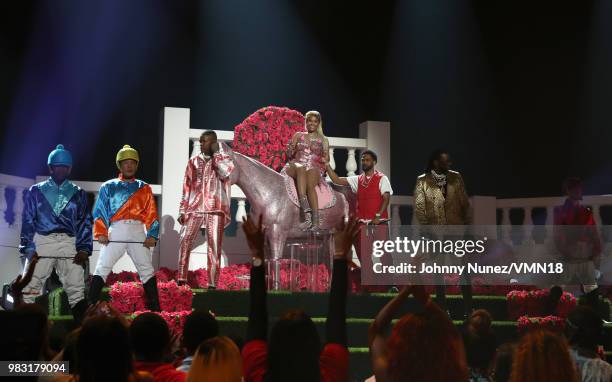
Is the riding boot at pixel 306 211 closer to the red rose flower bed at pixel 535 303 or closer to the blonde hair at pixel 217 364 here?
the red rose flower bed at pixel 535 303

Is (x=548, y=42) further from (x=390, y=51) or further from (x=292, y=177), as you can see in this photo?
(x=292, y=177)

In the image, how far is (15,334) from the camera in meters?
3.78

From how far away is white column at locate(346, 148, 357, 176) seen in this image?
12680 millimetres

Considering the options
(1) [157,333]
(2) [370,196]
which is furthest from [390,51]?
(1) [157,333]

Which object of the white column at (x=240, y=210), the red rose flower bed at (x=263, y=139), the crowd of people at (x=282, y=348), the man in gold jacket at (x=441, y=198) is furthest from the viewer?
the red rose flower bed at (x=263, y=139)

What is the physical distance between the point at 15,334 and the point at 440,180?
6.34 m

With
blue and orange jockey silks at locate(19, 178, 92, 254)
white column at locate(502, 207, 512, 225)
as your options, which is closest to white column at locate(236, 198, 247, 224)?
white column at locate(502, 207, 512, 225)

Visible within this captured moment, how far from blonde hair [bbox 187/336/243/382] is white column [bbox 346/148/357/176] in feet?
29.4

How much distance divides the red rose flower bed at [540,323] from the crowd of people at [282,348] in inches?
180

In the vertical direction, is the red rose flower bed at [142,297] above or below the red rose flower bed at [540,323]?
above

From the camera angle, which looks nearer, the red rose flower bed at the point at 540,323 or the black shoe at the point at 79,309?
the black shoe at the point at 79,309

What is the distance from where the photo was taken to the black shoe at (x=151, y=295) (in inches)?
342

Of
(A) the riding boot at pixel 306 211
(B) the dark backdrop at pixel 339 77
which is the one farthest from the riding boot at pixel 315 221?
(B) the dark backdrop at pixel 339 77

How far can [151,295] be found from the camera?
28.6 ft
